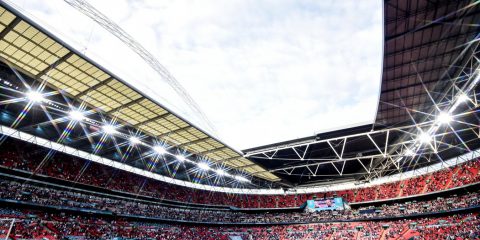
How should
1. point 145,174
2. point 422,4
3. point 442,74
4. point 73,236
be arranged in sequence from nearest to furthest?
1. point 422,4
2. point 442,74
3. point 73,236
4. point 145,174

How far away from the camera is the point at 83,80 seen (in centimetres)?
1939

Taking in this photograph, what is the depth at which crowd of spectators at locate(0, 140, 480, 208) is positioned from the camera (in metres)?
29.6

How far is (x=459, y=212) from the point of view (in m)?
34.2

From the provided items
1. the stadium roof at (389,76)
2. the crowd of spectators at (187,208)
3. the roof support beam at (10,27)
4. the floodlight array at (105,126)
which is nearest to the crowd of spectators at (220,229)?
the crowd of spectators at (187,208)

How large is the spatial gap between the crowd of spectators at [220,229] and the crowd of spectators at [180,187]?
483cm

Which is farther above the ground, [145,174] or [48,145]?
[145,174]

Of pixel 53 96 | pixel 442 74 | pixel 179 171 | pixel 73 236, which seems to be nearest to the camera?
pixel 442 74

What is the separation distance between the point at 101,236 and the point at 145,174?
14069 mm

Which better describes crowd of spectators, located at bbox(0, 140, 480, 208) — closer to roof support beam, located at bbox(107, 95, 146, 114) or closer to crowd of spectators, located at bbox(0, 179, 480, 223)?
crowd of spectators, located at bbox(0, 179, 480, 223)

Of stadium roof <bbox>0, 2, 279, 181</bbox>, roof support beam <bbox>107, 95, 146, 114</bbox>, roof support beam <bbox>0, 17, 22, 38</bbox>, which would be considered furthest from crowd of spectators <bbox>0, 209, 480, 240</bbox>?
roof support beam <bbox>0, 17, 22, 38</bbox>

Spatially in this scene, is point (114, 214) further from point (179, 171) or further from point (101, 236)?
point (179, 171)

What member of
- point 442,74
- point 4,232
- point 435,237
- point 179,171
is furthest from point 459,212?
point 4,232

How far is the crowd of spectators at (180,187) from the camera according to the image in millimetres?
29625

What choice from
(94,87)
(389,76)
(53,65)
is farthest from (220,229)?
(53,65)
